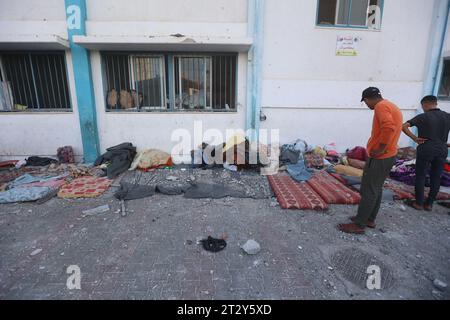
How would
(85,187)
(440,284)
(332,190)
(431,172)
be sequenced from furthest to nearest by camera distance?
(85,187), (332,190), (431,172), (440,284)

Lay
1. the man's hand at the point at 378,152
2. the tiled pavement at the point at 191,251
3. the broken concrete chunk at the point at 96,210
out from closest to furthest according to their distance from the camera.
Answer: the tiled pavement at the point at 191,251 → the man's hand at the point at 378,152 → the broken concrete chunk at the point at 96,210

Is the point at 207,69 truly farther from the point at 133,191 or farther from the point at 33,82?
the point at 33,82

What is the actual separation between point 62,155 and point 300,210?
19.8 feet

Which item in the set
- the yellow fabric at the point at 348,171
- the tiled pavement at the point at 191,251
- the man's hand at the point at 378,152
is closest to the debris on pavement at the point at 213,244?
the tiled pavement at the point at 191,251

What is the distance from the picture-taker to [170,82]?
6.47m

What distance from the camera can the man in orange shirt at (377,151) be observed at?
9.55ft

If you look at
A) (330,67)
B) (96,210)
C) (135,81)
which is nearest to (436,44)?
(330,67)

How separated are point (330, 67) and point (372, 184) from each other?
14.9ft

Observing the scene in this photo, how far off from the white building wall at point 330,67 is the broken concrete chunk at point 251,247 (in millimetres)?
4373

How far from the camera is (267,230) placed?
136 inches

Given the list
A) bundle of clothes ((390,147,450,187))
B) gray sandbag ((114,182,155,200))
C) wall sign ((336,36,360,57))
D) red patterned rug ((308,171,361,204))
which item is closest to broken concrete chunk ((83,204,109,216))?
gray sandbag ((114,182,155,200))

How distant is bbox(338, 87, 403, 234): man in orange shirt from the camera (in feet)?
9.55

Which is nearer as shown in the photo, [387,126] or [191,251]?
[387,126]

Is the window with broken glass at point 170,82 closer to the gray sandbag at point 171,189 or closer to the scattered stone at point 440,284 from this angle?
the gray sandbag at point 171,189
